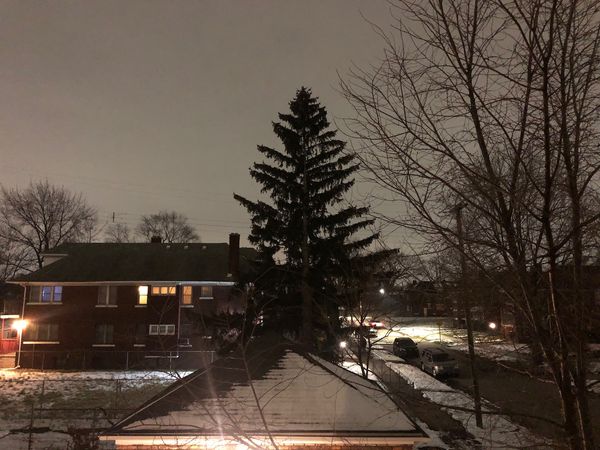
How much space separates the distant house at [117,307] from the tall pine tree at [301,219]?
10020 millimetres

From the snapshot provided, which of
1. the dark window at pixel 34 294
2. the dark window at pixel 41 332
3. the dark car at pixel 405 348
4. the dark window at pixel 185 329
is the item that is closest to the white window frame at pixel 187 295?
the dark window at pixel 185 329

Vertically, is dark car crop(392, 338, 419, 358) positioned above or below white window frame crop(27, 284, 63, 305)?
below

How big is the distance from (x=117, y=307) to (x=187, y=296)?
16.9 feet

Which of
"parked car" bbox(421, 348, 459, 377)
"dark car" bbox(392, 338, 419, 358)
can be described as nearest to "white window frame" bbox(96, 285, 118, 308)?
"dark car" bbox(392, 338, 419, 358)

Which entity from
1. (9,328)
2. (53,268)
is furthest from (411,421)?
(9,328)

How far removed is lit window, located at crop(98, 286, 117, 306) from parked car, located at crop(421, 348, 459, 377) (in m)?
22.8

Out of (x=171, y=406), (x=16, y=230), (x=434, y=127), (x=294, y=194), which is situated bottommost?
(x=171, y=406)

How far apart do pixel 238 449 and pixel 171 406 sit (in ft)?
6.46

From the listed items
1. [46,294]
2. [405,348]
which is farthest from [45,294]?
[405,348]

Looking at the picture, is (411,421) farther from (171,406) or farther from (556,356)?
(556,356)

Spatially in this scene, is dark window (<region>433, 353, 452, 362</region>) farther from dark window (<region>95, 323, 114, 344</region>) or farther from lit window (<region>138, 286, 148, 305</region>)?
dark window (<region>95, 323, 114, 344</region>)

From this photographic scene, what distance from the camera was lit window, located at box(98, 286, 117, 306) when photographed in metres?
38.5

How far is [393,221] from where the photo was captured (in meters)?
4.90

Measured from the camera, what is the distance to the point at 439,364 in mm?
29906
